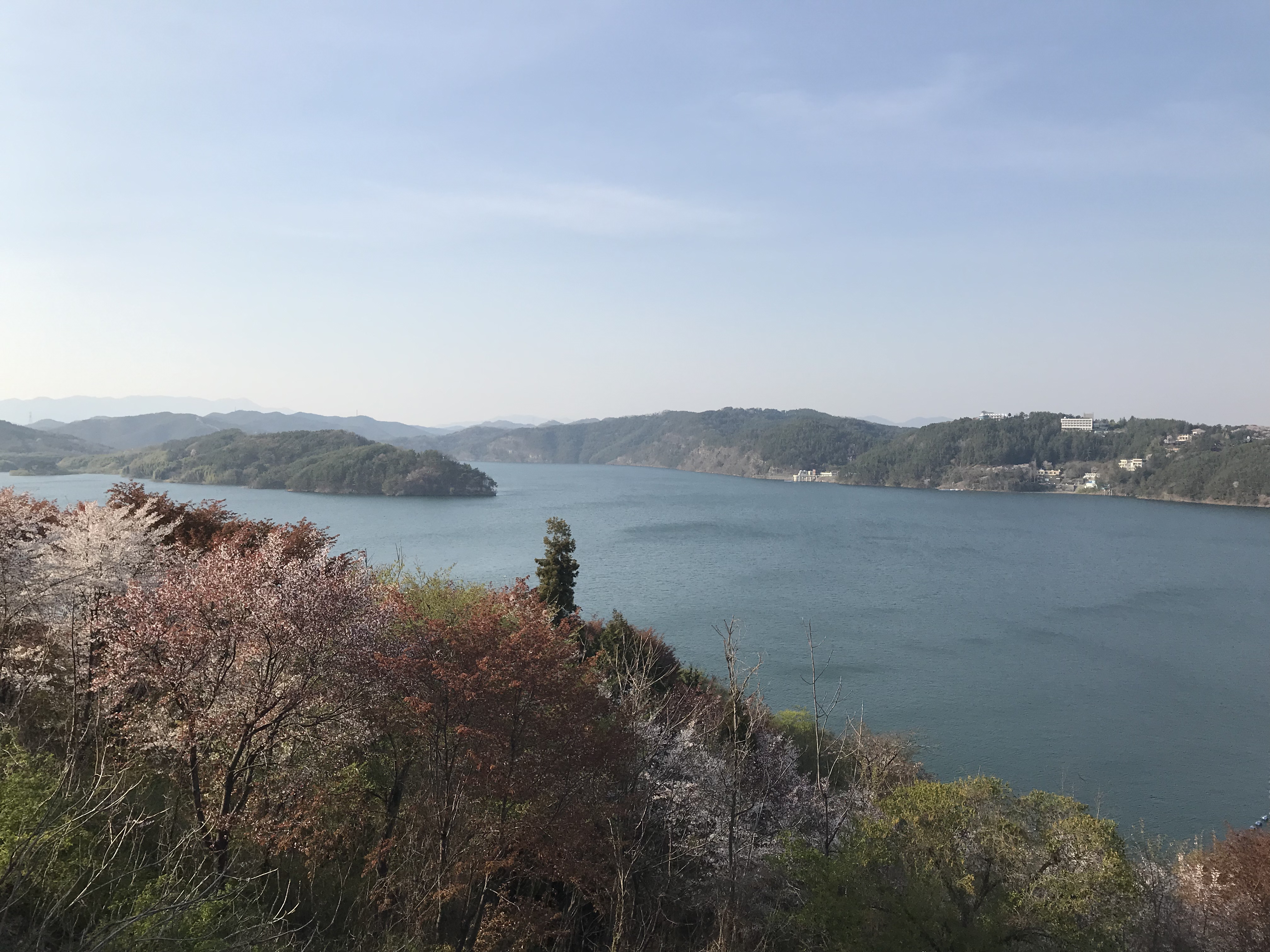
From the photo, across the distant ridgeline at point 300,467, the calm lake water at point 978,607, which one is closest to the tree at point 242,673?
the calm lake water at point 978,607

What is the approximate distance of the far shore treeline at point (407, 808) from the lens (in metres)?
6.45

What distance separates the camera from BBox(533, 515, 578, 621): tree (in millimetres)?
21125

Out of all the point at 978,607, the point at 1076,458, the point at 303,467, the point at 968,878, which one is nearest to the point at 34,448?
the point at 303,467

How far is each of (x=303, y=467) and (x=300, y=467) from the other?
495 millimetres

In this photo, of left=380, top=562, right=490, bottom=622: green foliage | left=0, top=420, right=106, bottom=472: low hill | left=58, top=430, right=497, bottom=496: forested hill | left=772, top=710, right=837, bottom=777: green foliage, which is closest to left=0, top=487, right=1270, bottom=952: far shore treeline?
left=380, top=562, right=490, bottom=622: green foliage

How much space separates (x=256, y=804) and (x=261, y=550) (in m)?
2.72

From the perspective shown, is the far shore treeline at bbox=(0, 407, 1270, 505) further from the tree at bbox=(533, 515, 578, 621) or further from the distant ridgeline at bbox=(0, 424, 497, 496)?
the tree at bbox=(533, 515, 578, 621)

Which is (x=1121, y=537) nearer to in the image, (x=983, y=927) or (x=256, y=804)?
(x=983, y=927)

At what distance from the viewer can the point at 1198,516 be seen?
273 feet

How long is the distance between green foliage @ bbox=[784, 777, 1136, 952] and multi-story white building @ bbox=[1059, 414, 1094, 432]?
14335 cm

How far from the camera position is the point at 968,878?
9.76 m

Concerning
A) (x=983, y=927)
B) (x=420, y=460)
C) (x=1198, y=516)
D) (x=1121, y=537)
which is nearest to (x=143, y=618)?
(x=983, y=927)

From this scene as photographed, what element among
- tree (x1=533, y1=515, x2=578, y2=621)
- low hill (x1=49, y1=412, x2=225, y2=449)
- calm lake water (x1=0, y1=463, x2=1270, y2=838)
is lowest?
calm lake water (x1=0, y1=463, x2=1270, y2=838)

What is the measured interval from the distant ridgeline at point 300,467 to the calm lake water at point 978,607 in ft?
14.5
